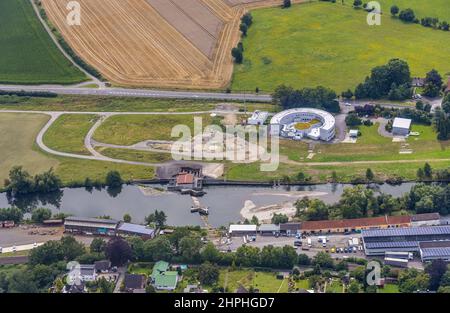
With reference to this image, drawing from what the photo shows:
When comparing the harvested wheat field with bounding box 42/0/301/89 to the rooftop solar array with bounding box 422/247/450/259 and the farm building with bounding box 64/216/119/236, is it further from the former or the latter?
the rooftop solar array with bounding box 422/247/450/259

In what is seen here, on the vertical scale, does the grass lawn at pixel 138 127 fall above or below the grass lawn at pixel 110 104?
below

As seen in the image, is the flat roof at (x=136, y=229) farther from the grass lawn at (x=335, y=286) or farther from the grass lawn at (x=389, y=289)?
the grass lawn at (x=389, y=289)

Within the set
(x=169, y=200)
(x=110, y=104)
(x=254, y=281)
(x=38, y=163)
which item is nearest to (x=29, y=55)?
(x=110, y=104)

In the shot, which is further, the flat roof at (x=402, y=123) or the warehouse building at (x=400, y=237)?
the flat roof at (x=402, y=123)

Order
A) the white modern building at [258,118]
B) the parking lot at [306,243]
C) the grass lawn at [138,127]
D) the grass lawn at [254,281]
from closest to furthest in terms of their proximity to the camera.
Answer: the grass lawn at [254,281] → the parking lot at [306,243] → the grass lawn at [138,127] → the white modern building at [258,118]

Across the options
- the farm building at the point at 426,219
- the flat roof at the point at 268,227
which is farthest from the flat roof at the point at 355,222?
the flat roof at the point at 268,227

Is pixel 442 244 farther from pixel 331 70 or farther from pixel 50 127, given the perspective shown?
pixel 50 127

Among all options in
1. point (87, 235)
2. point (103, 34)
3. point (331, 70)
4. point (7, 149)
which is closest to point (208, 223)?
point (87, 235)

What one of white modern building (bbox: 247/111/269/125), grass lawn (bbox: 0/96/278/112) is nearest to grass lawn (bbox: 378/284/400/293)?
white modern building (bbox: 247/111/269/125)
